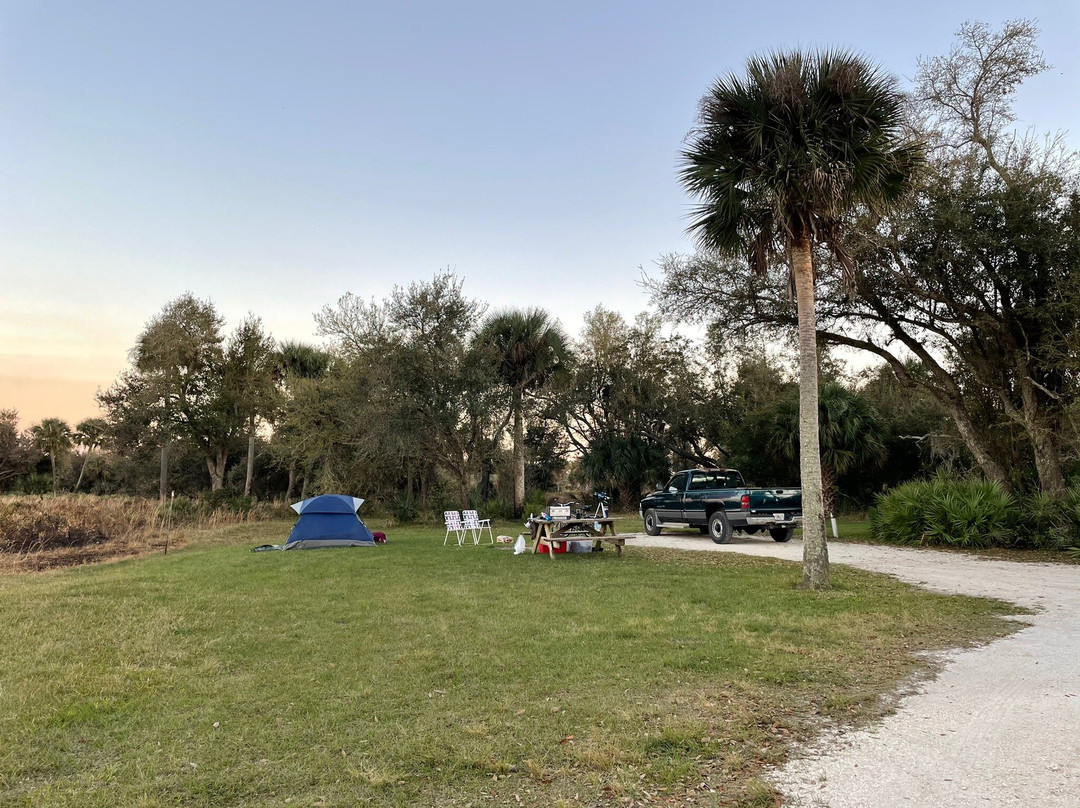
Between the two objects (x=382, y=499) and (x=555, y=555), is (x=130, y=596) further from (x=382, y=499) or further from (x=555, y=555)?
(x=382, y=499)

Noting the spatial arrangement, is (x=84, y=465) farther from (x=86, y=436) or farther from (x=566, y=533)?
(x=566, y=533)

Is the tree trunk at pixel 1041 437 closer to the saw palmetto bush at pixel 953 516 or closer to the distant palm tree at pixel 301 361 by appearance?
the saw palmetto bush at pixel 953 516

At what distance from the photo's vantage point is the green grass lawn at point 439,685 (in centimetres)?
333

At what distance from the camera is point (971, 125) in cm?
1623

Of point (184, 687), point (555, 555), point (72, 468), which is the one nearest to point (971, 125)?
point (555, 555)

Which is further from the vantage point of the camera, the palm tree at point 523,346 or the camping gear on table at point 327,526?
the palm tree at point 523,346

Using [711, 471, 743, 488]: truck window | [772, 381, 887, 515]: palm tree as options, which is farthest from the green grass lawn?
[772, 381, 887, 515]: palm tree

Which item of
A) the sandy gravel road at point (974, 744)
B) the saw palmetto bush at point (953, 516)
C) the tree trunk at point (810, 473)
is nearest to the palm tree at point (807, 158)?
the tree trunk at point (810, 473)

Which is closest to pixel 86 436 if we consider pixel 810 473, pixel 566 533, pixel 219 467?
pixel 219 467

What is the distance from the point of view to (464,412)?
2167cm

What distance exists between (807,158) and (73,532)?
18.8 metres

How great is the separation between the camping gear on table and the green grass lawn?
606cm

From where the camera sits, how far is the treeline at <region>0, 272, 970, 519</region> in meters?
21.4

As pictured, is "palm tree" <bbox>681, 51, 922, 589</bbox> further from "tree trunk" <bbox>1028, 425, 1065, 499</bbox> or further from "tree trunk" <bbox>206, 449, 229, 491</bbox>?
"tree trunk" <bbox>206, 449, 229, 491</bbox>
